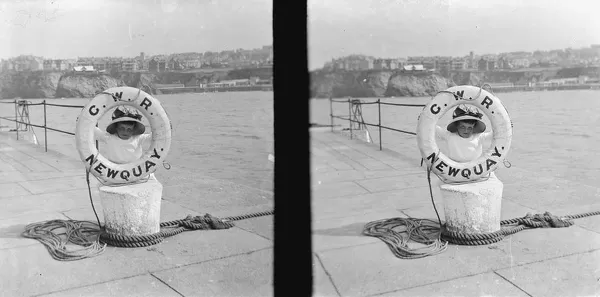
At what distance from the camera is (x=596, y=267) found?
2949 millimetres

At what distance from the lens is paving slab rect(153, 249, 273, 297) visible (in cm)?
297

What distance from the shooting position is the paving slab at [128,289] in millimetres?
2795

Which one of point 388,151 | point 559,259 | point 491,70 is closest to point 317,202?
point 559,259

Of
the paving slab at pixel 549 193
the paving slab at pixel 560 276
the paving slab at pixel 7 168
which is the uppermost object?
the paving slab at pixel 7 168

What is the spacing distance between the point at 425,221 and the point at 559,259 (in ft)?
3.07

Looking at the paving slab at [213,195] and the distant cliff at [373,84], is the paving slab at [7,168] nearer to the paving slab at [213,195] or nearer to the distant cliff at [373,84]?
the paving slab at [213,195]

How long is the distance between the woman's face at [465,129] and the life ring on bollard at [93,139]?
5.96 ft

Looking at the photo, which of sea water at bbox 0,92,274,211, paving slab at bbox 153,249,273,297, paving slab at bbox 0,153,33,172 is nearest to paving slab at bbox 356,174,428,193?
sea water at bbox 0,92,274,211

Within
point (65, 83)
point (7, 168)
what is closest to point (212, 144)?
point (65, 83)

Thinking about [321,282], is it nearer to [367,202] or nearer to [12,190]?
[367,202]

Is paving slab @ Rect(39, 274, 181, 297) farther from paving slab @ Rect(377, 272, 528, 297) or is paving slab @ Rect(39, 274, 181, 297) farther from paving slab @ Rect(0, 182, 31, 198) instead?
paving slab @ Rect(0, 182, 31, 198)

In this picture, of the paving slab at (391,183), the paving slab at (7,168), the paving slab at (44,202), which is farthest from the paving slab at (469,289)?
the paving slab at (7,168)

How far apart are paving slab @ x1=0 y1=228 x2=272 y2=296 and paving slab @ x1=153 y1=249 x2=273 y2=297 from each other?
0.09 meters

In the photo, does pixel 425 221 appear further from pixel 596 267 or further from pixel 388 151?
Result: pixel 388 151
